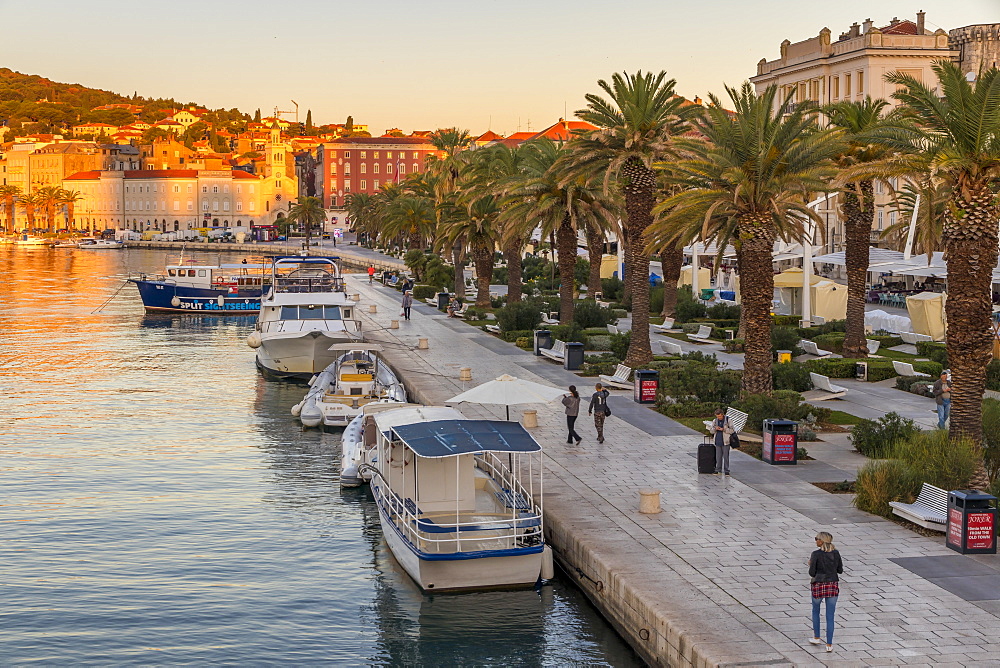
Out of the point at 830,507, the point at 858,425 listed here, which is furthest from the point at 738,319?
the point at 830,507

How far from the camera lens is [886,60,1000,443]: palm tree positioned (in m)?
22.5

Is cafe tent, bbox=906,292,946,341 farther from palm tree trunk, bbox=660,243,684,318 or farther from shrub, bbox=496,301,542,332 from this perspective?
shrub, bbox=496,301,542,332

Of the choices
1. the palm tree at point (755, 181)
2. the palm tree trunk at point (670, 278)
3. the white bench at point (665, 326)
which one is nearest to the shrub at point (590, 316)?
the white bench at point (665, 326)

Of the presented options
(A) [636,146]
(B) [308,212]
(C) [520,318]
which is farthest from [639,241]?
(B) [308,212]

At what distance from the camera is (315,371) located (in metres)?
47.1

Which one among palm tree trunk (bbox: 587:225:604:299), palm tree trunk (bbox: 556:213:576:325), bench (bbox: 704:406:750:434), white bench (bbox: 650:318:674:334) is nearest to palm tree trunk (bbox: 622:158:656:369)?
palm tree trunk (bbox: 556:213:576:325)

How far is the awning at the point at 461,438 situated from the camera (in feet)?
66.8

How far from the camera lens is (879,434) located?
2606 centimetres

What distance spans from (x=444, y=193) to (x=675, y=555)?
208ft

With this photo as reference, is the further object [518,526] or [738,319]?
[738,319]

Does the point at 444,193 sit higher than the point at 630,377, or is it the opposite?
the point at 444,193

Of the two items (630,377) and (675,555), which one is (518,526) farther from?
(630,377)

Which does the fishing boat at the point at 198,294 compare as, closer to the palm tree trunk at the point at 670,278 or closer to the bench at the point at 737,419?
the palm tree trunk at the point at 670,278

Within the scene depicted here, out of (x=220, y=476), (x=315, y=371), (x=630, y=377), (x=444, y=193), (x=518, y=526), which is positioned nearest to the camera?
(x=518, y=526)
